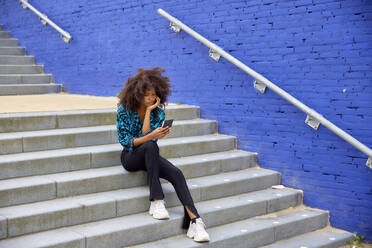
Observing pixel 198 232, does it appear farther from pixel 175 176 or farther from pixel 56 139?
pixel 56 139

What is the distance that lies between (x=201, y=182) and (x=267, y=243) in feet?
2.91

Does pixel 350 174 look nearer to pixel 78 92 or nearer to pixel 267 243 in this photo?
pixel 267 243

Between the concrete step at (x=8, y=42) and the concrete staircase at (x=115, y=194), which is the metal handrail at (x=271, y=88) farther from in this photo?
the concrete step at (x=8, y=42)

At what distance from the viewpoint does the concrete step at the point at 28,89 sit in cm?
737

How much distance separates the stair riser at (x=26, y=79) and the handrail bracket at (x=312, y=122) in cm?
491

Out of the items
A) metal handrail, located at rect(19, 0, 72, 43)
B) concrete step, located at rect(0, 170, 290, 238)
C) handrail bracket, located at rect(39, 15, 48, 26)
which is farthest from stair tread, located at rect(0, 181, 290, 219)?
handrail bracket, located at rect(39, 15, 48, 26)

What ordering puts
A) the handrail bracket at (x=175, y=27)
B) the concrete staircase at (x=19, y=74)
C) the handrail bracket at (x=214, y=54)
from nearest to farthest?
the handrail bracket at (x=214, y=54) < the handrail bracket at (x=175, y=27) < the concrete staircase at (x=19, y=74)

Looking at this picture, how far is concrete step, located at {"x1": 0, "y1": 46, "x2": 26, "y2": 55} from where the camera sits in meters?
8.59

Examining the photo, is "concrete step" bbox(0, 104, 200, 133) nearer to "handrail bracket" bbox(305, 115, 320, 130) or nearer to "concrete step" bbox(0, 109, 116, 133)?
"concrete step" bbox(0, 109, 116, 133)

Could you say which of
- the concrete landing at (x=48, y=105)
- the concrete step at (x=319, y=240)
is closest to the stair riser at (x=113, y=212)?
the concrete step at (x=319, y=240)

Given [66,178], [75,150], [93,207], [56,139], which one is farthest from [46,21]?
[93,207]

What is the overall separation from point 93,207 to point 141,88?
3.59ft

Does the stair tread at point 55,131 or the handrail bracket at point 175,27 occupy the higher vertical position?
the handrail bracket at point 175,27

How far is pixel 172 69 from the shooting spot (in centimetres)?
652
